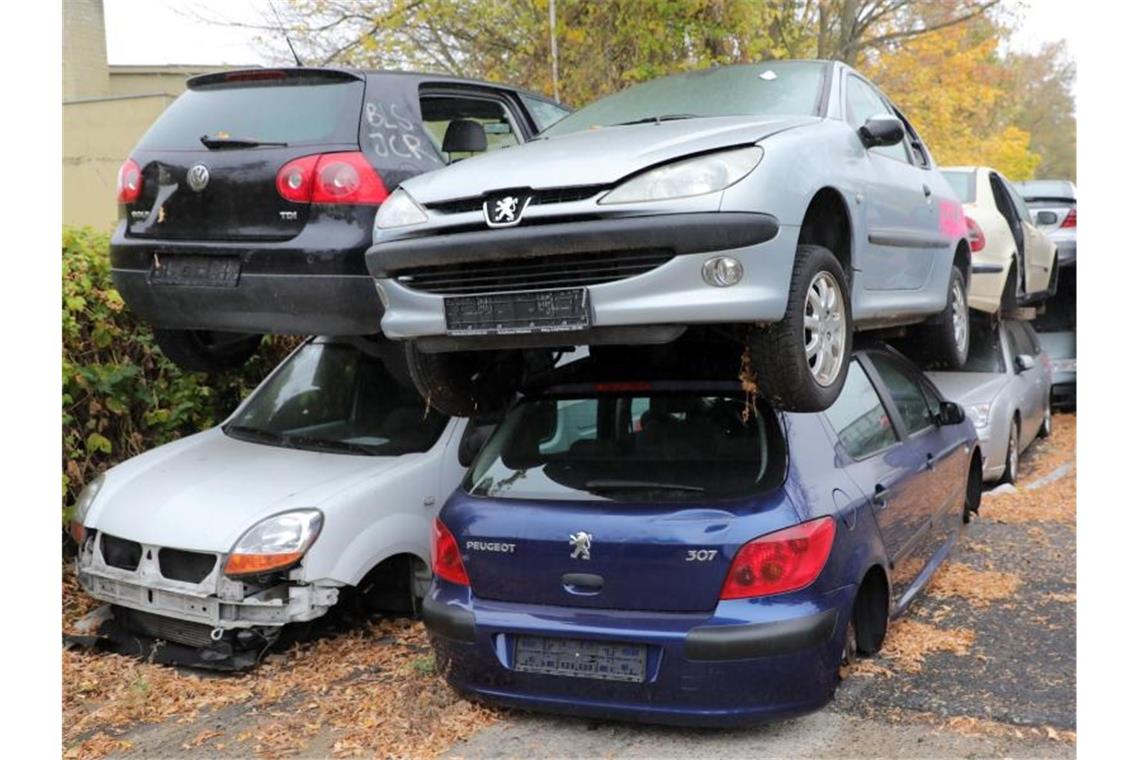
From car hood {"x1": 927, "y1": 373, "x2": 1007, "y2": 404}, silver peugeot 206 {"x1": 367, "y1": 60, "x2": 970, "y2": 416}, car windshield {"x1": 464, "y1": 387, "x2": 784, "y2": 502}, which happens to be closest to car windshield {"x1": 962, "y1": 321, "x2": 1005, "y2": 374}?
car hood {"x1": 927, "y1": 373, "x2": 1007, "y2": 404}

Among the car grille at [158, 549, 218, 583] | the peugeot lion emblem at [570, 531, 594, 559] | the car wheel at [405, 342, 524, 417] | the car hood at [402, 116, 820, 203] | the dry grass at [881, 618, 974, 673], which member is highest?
the car hood at [402, 116, 820, 203]

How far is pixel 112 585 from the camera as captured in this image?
5.36 metres

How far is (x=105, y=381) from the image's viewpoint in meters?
6.35

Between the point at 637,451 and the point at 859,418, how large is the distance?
46.8 inches

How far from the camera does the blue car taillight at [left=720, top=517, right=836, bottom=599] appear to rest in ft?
13.0

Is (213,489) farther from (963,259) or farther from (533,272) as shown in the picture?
(963,259)

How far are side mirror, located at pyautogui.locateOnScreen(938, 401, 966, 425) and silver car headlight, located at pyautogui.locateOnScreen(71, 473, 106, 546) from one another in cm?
448

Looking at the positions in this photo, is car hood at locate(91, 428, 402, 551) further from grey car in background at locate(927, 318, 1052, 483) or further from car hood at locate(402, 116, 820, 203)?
grey car in background at locate(927, 318, 1052, 483)

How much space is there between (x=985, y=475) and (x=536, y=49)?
716 centimetres

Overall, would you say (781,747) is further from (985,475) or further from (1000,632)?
(985,475)

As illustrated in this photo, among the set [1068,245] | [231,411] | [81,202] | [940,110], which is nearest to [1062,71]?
[940,110]

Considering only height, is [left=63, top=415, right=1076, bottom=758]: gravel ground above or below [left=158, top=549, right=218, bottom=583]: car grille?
below

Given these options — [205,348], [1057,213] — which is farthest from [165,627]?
[1057,213]

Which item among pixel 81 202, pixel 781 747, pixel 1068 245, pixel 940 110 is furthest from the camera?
pixel 940 110
